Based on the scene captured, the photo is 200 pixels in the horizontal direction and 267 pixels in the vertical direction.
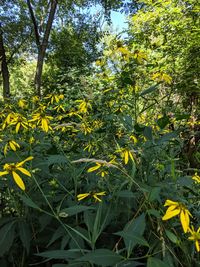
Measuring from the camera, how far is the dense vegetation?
89 cm

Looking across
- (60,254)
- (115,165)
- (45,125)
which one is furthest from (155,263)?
(45,125)

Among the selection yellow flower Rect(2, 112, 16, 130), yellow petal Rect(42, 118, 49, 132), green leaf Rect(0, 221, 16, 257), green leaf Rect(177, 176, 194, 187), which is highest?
yellow flower Rect(2, 112, 16, 130)

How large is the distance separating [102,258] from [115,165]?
1.03ft

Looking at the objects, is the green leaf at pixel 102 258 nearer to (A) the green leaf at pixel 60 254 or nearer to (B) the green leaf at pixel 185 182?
(A) the green leaf at pixel 60 254

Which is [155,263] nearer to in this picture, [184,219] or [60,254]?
[184,219]

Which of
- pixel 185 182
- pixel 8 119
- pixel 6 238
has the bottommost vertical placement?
pixel 6 238

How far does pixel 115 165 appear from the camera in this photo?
3.23ft

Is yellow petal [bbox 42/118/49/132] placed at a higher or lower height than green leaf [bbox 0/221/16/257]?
higher

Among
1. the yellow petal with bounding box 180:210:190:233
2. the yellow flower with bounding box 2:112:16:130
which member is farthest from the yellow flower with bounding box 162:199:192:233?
the yellow flower with bounding box 2:112:16:130

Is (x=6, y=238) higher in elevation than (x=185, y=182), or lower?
lower

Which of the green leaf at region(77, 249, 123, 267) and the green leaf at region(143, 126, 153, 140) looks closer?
the green leaf at region(77, 249, 123, 267)

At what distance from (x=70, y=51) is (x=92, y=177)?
1088cm

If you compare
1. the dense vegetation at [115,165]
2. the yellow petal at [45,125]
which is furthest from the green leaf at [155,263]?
the yellow petal at [45,125]

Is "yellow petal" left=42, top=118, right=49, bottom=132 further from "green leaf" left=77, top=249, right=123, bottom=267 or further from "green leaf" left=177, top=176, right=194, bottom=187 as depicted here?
"green leaf" left=77, top=249, right=123, bottom=267
